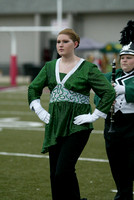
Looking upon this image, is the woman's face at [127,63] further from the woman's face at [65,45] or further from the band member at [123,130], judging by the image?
the woman's face at [65,45]

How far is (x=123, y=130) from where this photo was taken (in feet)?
16.0

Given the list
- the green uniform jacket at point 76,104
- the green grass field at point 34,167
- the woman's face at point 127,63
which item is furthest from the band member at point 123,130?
the green grass field at point 34,167

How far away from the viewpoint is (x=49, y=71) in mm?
4695

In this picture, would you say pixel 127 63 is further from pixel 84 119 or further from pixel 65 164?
pixel 65 164

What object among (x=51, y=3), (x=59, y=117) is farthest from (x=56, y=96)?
(x=51, y=3)

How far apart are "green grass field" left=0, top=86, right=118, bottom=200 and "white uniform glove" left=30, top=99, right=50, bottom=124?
4.72 ft

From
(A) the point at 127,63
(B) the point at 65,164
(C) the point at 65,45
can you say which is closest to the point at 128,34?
(A) the point at 127,63

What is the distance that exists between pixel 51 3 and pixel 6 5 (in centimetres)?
378

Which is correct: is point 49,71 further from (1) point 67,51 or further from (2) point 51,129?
(2) point 51,129

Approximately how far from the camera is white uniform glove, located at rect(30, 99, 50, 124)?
4.66 meters

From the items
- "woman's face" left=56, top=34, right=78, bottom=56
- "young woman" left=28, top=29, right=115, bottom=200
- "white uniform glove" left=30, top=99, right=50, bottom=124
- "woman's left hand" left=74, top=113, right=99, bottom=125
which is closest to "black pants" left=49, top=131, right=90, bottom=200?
"young woman" left=28, top=29, right=115, bottom=200

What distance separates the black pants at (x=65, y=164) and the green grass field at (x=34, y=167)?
1.12 m

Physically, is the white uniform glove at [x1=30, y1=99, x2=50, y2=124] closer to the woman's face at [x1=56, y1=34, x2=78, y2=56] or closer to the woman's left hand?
the woman's left hand

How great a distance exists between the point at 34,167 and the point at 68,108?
2.95m
